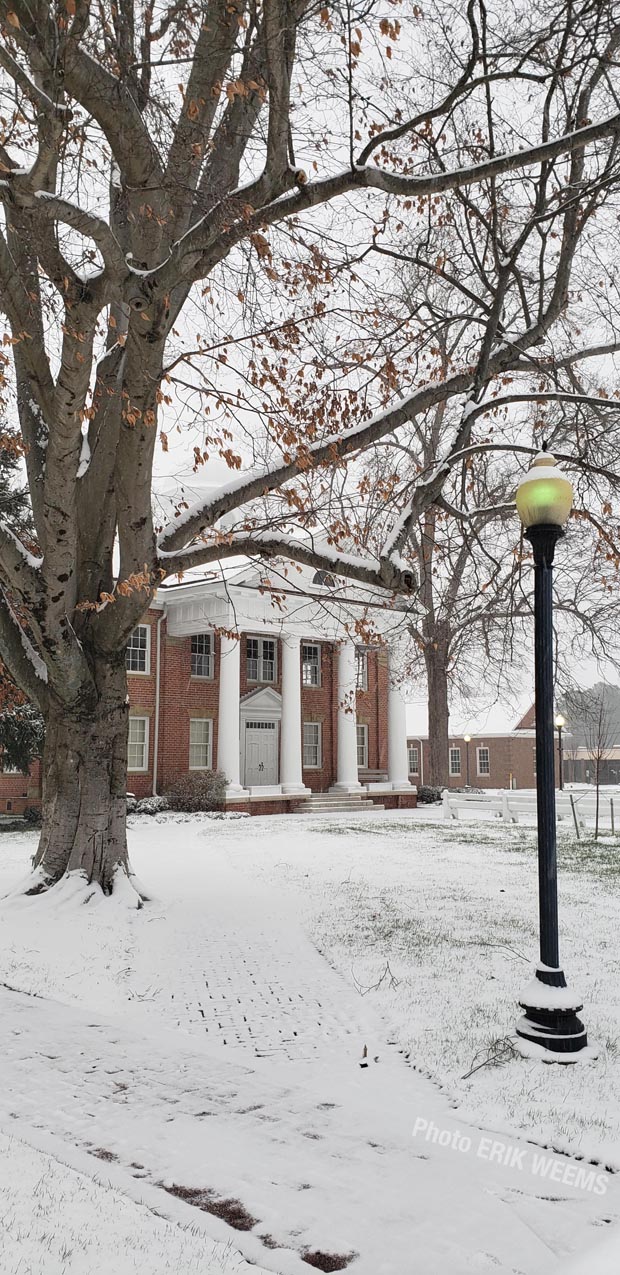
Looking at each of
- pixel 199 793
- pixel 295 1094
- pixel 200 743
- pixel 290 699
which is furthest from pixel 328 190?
pixel 200 743

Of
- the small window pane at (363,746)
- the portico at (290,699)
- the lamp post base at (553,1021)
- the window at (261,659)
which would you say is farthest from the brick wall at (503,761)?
the lamp post base at (553,1021)

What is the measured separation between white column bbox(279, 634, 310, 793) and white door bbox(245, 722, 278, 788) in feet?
3.95

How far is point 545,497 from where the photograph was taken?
6.03 metres

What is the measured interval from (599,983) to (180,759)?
22.4 m

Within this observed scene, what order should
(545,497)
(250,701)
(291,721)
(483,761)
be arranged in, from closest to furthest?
(545,497), (291,721), (250,701), (483,761)

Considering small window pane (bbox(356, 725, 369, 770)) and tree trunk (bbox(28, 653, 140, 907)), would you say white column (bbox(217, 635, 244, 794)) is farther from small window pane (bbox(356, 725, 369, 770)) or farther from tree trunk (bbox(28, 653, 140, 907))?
tree trunk (bbox(28, 653, 140, 907))

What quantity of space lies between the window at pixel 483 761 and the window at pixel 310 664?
26.1m

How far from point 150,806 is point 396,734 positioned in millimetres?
11762

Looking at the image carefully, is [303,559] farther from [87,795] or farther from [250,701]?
[250,701]

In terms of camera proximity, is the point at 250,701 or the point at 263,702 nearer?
the point at 250,701

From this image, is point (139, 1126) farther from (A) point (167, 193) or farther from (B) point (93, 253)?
(B) point (93, 253)

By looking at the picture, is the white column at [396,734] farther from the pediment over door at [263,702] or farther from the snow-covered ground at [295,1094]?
the snow-covered ground at [295,1094]

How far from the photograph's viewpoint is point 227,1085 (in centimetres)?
495

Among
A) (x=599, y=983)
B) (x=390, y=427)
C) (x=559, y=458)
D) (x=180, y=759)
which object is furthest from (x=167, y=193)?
(x=180, y=759)
